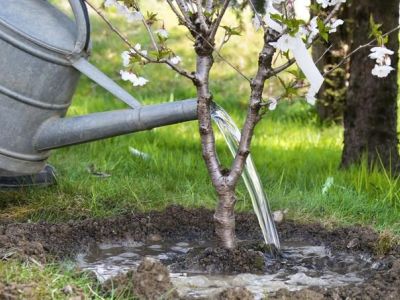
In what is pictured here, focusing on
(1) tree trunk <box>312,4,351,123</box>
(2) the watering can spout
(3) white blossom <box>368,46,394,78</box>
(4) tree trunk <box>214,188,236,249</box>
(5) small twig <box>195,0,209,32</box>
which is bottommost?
(4) tree trunk <box>214,188,236,249</box>

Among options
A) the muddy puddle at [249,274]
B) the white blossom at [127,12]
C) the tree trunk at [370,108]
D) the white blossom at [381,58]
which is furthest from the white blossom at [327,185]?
the white blossom at [127,12]

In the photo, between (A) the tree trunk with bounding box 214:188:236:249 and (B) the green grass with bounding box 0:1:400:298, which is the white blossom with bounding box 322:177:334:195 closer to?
(B) the green grass with bounding box 0:1:400:298

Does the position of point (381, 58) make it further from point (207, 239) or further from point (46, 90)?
point (46, 90)

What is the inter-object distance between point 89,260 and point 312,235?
927 mm

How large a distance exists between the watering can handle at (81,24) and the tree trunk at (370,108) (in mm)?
1817

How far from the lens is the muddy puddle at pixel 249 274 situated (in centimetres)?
297

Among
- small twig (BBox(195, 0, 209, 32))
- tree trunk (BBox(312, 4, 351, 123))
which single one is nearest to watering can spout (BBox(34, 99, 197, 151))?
small twig (BBox(195, 0, 209, 32))

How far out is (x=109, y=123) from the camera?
3.47 meters

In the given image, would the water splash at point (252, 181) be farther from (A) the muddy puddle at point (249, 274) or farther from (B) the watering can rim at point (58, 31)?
(B) the watering can rim at point (58, 31)

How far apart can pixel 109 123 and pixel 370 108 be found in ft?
6.01

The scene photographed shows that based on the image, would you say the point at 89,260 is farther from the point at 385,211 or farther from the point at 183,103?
the point at 385,211

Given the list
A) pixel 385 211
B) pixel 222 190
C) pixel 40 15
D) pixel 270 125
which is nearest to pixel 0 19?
pixel 40 15

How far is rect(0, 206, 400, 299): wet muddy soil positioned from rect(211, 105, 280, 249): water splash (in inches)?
4.2

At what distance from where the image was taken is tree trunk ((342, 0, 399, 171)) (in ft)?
15.7
